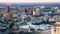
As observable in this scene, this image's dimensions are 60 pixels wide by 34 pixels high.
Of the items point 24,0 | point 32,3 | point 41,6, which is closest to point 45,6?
point 41,6

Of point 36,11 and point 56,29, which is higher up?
point 36,11

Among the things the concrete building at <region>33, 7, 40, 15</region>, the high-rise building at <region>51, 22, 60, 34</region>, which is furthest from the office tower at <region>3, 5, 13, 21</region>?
the high-rise building at <region>51, 22, 60, 34</region>

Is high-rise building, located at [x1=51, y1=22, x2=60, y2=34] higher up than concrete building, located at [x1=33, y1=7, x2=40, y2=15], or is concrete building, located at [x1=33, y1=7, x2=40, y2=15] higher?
concrete building, located at [x1=33, y1=7, x2=40, y2=15]

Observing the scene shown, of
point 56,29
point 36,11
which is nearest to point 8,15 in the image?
point 36,11

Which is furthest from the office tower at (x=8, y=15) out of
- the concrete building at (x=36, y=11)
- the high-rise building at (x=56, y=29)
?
the high-rise building at (x=56, y=29)

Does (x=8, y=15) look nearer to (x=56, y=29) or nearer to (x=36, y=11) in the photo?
(x=36, y=11)

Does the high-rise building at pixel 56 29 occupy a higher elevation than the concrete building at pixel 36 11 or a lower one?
lower

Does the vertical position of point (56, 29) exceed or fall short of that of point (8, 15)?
it falls short

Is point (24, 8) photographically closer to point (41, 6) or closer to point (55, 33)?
point (41, 6)

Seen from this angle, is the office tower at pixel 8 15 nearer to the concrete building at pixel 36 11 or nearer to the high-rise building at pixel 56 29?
the concrete building at pixel 36 11

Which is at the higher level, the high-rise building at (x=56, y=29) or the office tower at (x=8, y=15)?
the office tower at (x=8, y=15)

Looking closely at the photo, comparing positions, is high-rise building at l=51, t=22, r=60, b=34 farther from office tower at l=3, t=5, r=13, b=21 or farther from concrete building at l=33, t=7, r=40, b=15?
office tower at l=3, t=5, r=13, b=21
